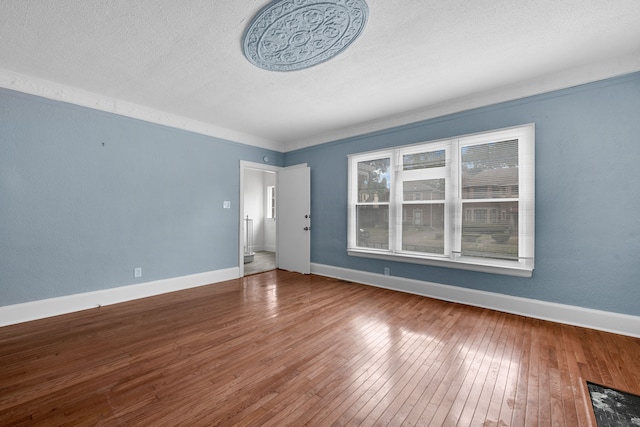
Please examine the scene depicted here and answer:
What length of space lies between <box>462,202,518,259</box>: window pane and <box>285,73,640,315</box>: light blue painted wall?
0.81 feet

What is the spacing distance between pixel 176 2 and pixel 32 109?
8.42ft

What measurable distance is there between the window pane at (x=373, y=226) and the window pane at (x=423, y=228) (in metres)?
0.33

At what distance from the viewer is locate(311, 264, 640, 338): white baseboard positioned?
104 inches

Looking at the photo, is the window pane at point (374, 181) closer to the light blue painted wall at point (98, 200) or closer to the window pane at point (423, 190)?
the window pane at point (423, 190)

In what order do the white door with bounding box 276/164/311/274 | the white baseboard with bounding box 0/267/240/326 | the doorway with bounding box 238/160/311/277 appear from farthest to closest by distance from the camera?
the white door with bounding box 276/164/311/274
the doorway with bounding box 238/160/311/277
the white baseboard with bounding box 0/267/240/326

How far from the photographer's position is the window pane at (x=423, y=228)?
3.83 meters

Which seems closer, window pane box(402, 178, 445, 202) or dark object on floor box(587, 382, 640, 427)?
dark object on floor box(587, 382, 640, 427)

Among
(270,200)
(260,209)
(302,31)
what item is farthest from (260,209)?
(302,31)

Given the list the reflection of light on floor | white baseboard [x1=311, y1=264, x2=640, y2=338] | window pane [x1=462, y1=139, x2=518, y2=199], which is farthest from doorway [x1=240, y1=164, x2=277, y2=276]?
the reflection of light on floor

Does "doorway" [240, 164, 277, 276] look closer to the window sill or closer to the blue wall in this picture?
the blue wall

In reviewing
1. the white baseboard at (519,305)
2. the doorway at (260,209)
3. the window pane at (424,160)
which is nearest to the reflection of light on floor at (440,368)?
the white baseboard at (519,305)

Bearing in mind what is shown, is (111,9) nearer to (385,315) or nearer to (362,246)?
(385,315)

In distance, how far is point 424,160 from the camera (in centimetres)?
395

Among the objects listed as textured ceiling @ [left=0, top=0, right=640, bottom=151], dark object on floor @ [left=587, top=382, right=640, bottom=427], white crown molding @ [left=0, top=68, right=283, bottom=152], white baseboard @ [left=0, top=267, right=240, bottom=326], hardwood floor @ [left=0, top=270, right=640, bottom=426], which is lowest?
hardwood floor @ [left=0, top=270, right=640, bottom=426]
